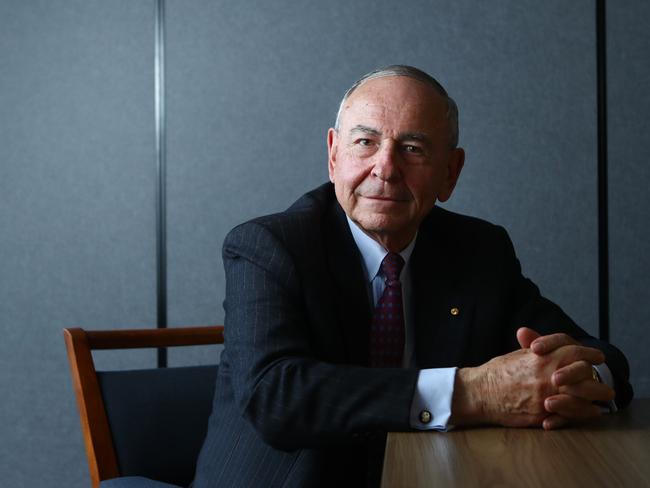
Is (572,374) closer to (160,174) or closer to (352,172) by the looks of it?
(352,172)

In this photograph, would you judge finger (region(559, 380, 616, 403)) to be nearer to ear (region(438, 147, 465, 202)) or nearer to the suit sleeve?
the suit sleeve

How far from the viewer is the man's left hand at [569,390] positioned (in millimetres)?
1213

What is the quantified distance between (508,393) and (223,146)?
83.1 inches

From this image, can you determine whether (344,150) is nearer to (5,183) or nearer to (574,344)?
(574,344)

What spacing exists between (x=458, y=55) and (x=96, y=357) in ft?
6.00

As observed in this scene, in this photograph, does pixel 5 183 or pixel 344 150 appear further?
pixel 5 183

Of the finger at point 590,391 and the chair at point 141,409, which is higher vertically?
the finger at point 590,391

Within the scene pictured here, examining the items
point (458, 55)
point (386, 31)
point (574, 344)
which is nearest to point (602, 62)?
point (458, 55)

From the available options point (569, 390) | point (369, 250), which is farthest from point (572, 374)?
point (369, 250)

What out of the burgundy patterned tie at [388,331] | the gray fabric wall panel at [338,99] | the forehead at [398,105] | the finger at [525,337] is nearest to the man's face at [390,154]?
the forehead at [398,105]

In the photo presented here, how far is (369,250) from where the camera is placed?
1.68 m

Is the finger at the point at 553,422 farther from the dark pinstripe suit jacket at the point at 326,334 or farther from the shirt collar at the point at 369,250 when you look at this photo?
the shirt collar at the point at 369,250

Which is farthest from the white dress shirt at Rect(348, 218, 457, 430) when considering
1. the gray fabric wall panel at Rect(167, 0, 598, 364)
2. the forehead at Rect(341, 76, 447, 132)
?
the gray fabric wall panel at Rect(167, 0, 598, 364)

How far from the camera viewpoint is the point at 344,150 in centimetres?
168
